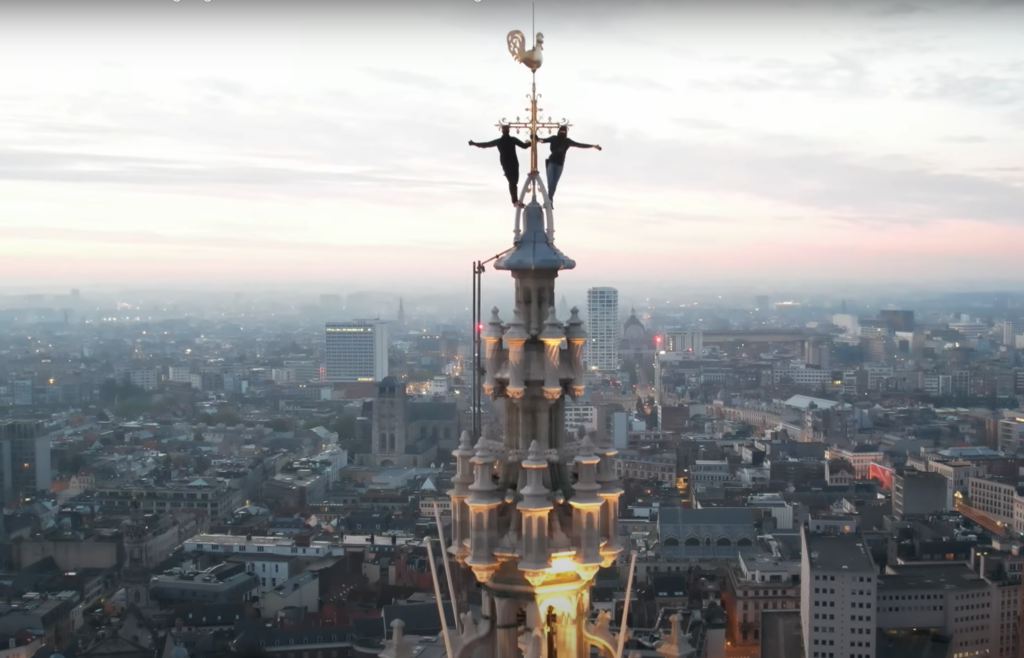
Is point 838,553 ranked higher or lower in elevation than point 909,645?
higher

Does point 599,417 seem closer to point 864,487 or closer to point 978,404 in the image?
point 864,487

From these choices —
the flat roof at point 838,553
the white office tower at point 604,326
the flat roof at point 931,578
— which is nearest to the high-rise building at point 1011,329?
the white office tower at point 604,326

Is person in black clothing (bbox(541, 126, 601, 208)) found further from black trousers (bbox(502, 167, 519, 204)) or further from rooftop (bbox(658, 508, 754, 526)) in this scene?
rooftop (bbox(658, 508, 754, 526))

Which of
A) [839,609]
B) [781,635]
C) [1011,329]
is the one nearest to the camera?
[839,609]

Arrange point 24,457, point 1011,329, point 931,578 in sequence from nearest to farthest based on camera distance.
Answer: point 931,578 → point 24,457 → point 1011,329

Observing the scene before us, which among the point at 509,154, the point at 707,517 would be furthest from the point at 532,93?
the point at 707,517

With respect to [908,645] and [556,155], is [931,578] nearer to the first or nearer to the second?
[908,645]

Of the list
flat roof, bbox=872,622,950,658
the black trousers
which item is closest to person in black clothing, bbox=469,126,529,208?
the black trousers
